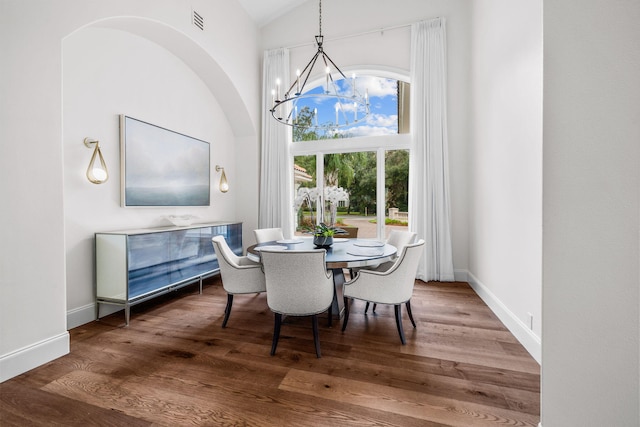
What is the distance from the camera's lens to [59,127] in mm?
2156

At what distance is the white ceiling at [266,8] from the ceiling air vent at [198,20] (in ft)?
4.16

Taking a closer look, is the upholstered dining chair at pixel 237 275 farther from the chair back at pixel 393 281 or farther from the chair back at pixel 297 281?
the chair back at pixel 393 281

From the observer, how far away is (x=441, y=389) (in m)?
1.74

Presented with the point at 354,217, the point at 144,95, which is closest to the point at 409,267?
the point at 354,217

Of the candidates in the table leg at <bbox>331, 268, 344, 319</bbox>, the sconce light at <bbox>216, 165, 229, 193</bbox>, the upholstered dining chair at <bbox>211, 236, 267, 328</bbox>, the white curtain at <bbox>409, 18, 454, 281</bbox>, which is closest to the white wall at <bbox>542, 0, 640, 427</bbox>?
the table leg at <bbox>331, 268, 344, 319</bbox>

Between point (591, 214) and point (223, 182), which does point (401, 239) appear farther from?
point (223, 182)

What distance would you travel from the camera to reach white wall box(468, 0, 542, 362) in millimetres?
2164

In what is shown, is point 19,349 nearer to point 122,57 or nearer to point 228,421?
point 228,421

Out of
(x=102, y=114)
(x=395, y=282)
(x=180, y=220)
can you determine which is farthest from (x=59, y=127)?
(x=395, y=282)

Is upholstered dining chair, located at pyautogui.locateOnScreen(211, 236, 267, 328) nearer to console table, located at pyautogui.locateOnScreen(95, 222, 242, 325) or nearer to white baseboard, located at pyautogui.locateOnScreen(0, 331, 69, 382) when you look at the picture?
console table, located at pyautogui.locateOnScreen(95, 222, 242, 325)

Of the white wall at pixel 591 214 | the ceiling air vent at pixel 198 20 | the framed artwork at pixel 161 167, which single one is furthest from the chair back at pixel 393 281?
the ceiling air vent at pixel 198 20

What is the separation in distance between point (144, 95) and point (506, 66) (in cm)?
403

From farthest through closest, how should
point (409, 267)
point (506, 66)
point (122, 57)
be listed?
point (122, 57) → point (506, 66) → point (409, 267)

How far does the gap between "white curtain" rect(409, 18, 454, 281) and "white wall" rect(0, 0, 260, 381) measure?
2934 millimetres
